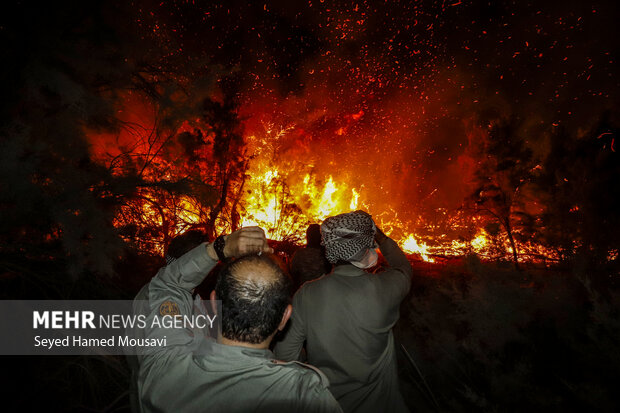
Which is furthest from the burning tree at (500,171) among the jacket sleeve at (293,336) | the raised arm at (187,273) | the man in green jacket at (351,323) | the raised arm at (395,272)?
the raised arm at (187,273)

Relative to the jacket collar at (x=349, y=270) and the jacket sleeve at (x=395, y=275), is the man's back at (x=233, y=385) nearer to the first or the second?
the jacket collar at (x=349, y=270)

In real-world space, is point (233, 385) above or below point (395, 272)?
below

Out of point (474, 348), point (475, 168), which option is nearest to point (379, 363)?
point (474, 348)

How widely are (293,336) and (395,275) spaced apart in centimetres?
84

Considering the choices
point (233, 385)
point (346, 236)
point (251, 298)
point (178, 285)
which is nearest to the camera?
point (233, 385)

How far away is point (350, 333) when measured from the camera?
1905 millimetres

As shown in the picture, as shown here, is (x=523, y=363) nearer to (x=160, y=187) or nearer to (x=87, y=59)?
(x=160, y=187)

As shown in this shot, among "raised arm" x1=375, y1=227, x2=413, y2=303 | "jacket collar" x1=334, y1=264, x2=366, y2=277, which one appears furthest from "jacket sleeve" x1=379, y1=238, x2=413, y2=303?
"jacket collar" x1=334, y1=264, x2=366, y2=277

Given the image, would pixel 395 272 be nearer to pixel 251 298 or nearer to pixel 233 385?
pixel 251 298

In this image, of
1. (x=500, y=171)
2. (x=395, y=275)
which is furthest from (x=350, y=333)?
(x=500, y=171)

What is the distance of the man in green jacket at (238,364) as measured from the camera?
979 mm

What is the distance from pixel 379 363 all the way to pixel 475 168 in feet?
33.6

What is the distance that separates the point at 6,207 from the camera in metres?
2.28

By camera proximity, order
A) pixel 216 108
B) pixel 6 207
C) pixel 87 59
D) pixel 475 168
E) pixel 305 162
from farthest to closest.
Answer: pixel 305 162
pixel 216 108
pixel 475 168
pixel 87 59
pixel 6 207
